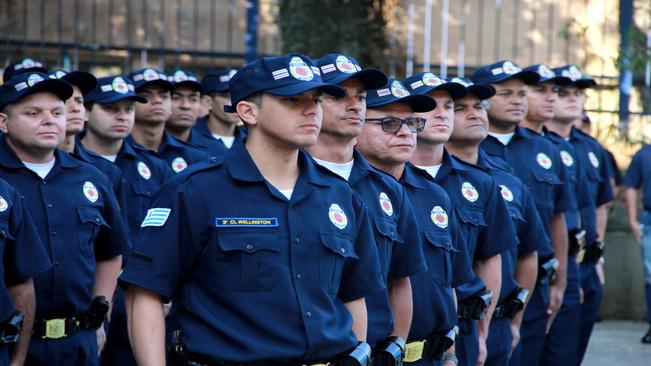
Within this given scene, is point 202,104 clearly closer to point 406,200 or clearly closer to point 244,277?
point 406,200

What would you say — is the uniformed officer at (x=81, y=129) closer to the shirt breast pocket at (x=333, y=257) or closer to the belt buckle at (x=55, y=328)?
the belt buckle at (x=55, y=328)

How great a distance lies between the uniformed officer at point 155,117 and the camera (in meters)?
8.28

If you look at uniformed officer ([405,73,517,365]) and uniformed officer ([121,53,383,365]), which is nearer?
uniformed officer ([121,53,383,365])

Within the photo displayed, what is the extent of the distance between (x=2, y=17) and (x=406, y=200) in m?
8.70

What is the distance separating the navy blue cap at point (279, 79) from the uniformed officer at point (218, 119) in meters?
4.65

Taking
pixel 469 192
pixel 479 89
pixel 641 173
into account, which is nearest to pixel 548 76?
pixel 479 89

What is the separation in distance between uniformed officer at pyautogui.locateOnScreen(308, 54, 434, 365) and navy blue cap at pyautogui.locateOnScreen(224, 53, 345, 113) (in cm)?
73

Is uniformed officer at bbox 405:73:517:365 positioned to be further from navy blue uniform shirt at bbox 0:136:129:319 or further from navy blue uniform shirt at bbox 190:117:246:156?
navy blue uniform shirt at bbox 190:117:246:156

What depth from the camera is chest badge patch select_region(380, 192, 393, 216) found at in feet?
17.8

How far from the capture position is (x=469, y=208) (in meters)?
6.62

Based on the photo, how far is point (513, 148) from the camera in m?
8.43

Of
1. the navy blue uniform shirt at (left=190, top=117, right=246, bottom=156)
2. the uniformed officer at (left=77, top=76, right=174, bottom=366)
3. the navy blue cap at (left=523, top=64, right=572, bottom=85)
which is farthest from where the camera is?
the navy blue uniform shirt at (left=190, top=117, right=246, bottom=156)

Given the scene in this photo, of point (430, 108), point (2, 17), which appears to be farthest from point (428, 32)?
point (430, 108)

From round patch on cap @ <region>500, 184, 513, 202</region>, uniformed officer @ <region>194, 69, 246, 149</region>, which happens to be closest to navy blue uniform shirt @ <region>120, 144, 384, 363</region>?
round patch on cap @ <region>500, 184, 513, 202</region>
